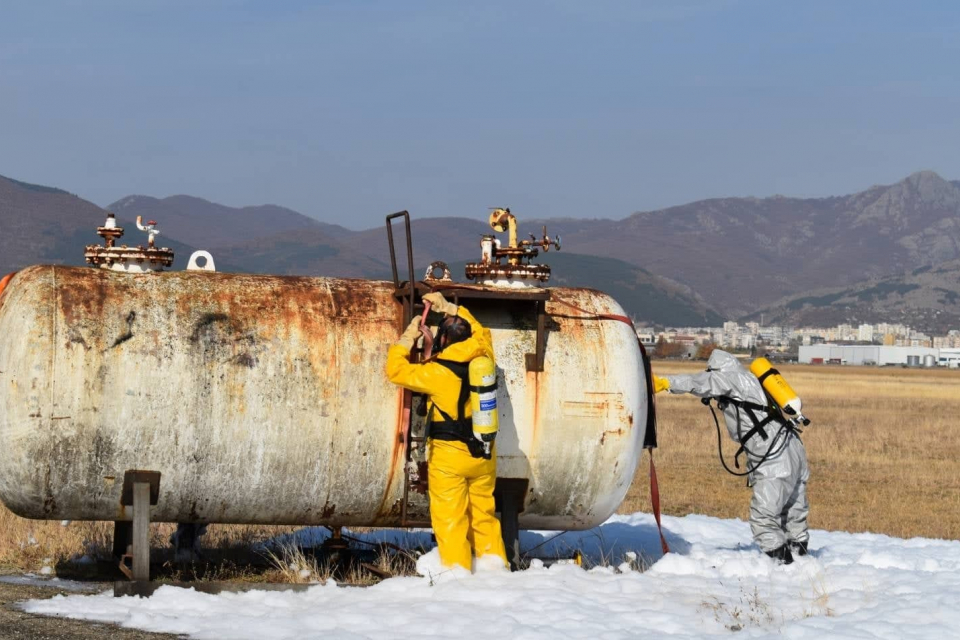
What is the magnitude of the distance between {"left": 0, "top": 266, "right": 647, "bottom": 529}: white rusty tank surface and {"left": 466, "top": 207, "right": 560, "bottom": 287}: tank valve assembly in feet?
1.60

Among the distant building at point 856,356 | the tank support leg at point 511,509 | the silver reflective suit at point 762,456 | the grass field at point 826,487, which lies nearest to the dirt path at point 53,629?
the grass field at point 826,487

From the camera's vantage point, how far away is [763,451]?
35.9 feet

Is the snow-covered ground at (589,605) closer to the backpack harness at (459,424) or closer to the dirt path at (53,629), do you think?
the dirt path at (53,629)

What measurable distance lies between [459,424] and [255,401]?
149cm

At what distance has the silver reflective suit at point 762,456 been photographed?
10.8 metres

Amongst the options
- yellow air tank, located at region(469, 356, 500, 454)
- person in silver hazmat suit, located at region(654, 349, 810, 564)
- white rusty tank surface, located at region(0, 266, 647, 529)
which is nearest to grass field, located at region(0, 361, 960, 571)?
white rusty tank surface, located at region(0, 266, 647, 529)

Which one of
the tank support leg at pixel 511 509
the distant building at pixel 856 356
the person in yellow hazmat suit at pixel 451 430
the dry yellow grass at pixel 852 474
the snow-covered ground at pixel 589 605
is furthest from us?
the distant building at pixel 856 356

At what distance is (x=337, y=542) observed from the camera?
1055 cm

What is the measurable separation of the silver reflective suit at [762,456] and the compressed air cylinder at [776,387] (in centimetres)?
7

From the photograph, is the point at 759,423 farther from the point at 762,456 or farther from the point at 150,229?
the point at 150,229

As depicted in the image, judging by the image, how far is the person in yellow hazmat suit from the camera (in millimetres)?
9352

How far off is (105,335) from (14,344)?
2.01 feet

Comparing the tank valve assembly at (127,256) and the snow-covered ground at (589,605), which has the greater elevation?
the tank valve assembly at (127,256)

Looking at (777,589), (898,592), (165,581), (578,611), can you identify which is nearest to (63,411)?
(165,581)
